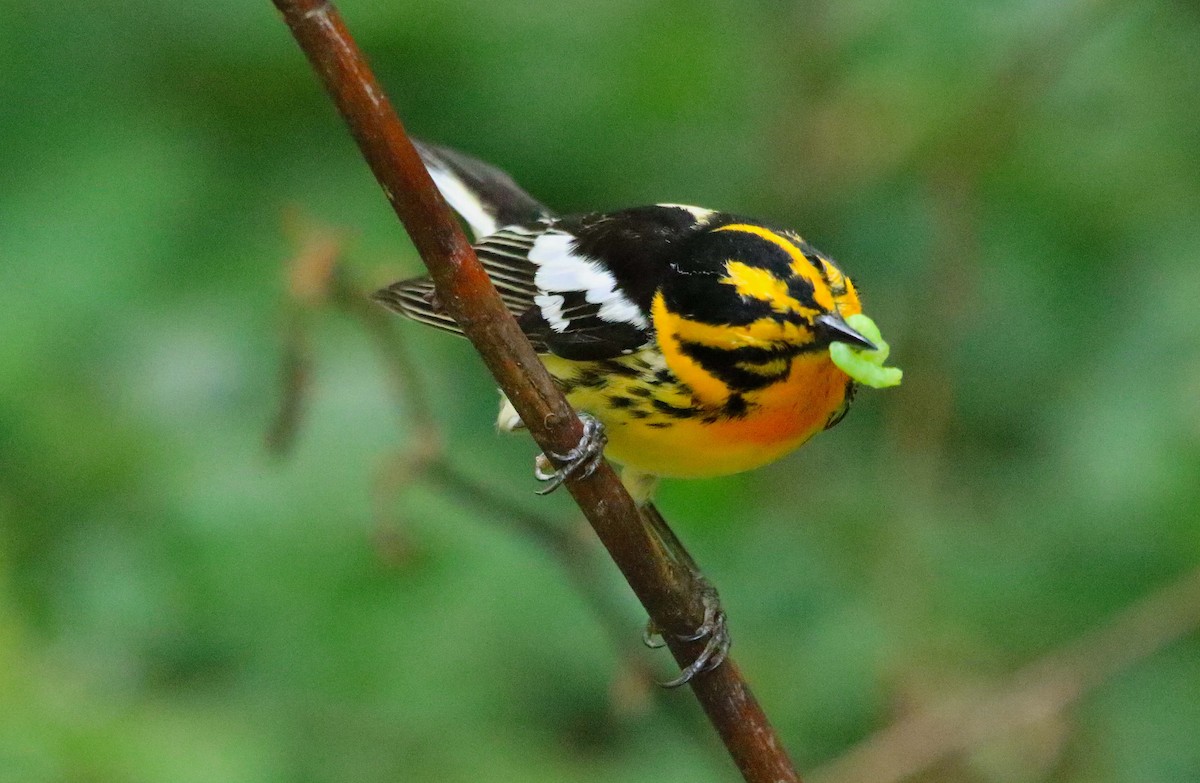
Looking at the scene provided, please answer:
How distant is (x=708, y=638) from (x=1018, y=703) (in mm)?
1165

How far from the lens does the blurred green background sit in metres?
3.34

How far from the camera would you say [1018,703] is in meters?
3.31

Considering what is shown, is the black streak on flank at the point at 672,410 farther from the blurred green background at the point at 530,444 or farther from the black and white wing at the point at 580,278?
the blurred green background at the point at 530,444

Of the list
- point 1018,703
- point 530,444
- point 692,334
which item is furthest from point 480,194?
point 1018,703

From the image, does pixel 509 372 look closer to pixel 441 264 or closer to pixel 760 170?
pixel 441 264

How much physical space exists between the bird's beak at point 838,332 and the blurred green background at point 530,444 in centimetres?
84

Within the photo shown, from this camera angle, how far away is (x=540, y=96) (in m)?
4.76

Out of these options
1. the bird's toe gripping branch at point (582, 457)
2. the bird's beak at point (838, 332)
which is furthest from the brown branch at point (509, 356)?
the bird's beak at point (838, 332)

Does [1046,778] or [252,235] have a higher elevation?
[252,235]

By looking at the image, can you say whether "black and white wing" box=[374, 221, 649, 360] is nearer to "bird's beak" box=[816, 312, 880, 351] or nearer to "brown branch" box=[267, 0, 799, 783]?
"bird's beak" box=[816, 312, 880, 351]

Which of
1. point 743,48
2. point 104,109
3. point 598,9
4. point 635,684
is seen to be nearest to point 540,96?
point 598,9

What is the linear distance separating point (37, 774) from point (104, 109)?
263cm

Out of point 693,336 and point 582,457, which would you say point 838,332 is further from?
point 582,457

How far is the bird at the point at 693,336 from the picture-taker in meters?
2.44
